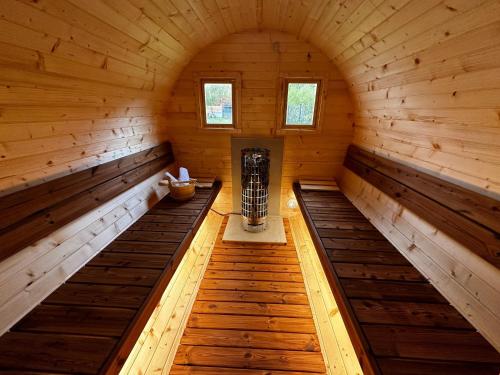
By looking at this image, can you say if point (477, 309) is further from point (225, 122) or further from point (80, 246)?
point (225, 122)

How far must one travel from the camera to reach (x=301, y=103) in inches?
126

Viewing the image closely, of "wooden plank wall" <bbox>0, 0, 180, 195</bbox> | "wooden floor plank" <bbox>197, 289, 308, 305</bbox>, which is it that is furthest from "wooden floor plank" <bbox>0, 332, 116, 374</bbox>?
Result: "wooden floor plank" <bbox>197, 289, 308, 305</bbox>

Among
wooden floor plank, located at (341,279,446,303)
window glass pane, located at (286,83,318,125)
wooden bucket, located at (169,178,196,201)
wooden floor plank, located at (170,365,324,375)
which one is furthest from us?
window glass pane, located at (286,83,318,125)

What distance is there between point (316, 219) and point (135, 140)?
227 centimetres

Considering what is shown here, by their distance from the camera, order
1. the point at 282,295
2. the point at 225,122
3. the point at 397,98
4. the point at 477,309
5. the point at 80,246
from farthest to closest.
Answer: the point at 225,122 < the point at 282,295 < the point at 397,98 < the point at 80,246 < the point at 477,309

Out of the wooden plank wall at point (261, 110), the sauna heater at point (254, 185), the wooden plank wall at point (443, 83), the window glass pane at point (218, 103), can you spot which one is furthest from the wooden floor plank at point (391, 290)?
the window glass pane at point (218, 103)

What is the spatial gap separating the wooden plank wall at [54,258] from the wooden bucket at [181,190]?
0.63 metres

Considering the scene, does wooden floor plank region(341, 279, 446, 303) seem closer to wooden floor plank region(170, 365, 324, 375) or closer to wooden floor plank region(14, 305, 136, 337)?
wooden floor plank region(170, 365, 324, 375)

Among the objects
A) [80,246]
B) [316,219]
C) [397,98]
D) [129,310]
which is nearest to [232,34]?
[397,98]

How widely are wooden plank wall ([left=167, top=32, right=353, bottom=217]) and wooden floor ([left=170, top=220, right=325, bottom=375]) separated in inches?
57.5

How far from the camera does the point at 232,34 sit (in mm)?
2832

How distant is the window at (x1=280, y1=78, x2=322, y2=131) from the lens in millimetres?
3084

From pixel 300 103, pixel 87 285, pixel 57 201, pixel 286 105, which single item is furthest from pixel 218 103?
pixel 87 285

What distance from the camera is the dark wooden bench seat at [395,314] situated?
1090 mm
